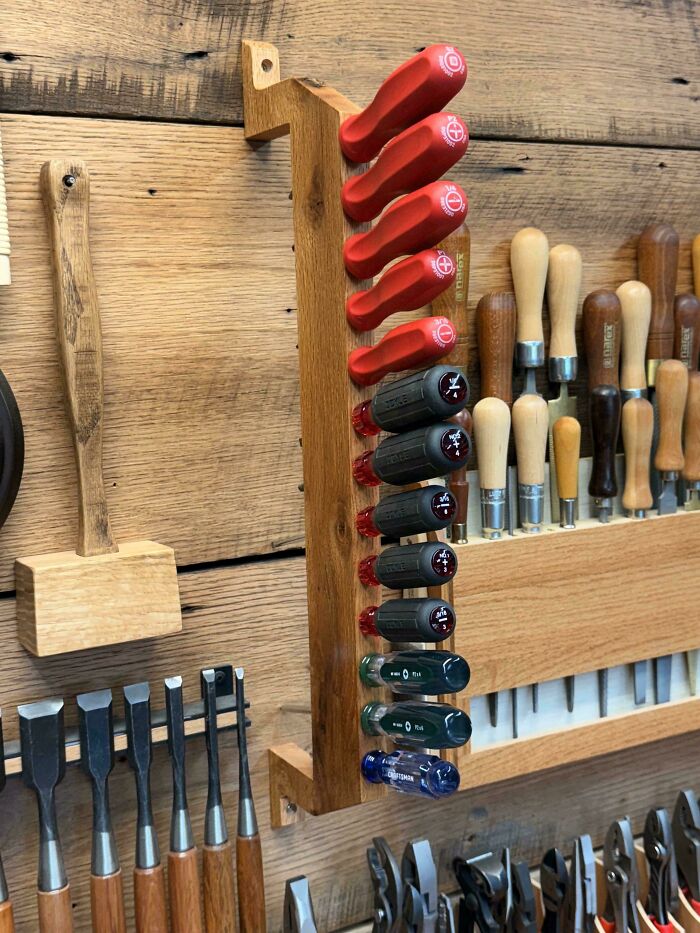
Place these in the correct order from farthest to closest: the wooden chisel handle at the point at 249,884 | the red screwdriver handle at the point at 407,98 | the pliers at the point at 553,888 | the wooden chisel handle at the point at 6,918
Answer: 1. the pliers at the point at 553,888
2. the wooden chisel handle at the point at 249,884
3. the wooden chisel handle at the point at 6,918
4. the red screwdriver handle at the point at 407,98

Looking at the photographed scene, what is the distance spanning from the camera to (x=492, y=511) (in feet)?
2.97

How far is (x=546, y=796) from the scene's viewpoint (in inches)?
40.6

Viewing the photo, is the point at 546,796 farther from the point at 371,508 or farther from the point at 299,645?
the point at 371,508

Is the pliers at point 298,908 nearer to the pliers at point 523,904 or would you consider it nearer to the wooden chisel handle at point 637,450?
the pliers at point 523,904

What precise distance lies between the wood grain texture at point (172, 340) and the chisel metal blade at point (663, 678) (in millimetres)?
401

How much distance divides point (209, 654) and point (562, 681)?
0.35 m

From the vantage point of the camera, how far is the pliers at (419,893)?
0.85 m

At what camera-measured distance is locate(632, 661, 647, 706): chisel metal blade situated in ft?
3.27

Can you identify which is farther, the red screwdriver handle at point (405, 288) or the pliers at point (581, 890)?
the pliers at point (581, 890)

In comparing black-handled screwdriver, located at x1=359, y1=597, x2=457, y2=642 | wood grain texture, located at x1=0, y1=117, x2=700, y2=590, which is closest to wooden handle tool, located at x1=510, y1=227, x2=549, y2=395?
wood grain texture, located at x1=0, y1=117, x2=700, y2=590

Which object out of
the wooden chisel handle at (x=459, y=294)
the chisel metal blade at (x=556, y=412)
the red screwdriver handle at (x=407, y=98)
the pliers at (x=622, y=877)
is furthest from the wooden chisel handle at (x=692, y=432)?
the red screwdriver handle at (x=407, y=98)

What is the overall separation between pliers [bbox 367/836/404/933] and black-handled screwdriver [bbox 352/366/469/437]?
0.42 metres

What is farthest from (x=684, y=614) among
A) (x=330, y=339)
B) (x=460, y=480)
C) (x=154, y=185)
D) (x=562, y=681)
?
(x=154, y=185)

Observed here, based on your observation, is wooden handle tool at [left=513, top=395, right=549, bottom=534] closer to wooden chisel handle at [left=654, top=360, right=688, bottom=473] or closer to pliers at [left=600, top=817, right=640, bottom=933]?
wooden chisel handle at [left=654, top=360, right=688, bottom=473]
